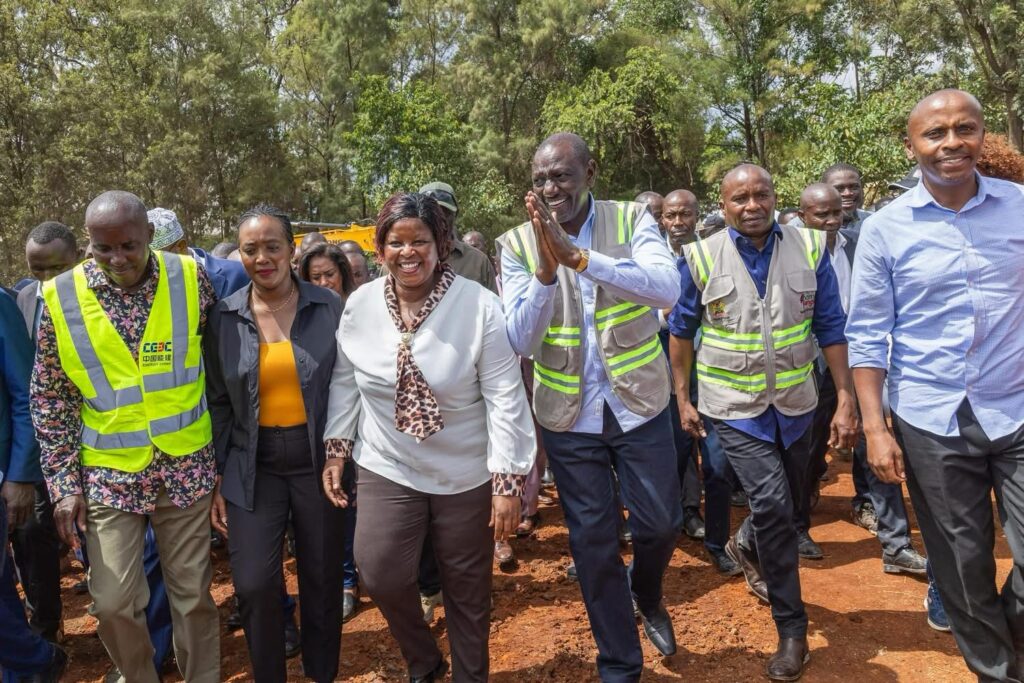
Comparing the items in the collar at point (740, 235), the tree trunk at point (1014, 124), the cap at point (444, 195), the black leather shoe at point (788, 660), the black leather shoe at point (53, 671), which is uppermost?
the tree trunk at point (1014, 124)

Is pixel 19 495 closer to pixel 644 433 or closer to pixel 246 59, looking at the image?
pixel 644 433

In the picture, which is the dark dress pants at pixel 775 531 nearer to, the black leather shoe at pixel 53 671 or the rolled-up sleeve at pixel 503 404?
the rolled-up sleeve at pixel 503 404

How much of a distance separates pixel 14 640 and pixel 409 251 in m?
2.46

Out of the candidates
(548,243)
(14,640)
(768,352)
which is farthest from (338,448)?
(768,352)

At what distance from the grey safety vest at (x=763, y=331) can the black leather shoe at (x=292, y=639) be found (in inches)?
96.1

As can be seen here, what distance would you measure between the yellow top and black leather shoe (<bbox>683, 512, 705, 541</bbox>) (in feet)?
9.82

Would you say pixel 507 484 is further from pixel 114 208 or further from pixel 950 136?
pixel 950 136

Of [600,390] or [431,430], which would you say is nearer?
[431,430]

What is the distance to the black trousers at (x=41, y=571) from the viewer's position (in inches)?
170

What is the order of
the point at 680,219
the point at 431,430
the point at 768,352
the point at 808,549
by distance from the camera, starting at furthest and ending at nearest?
the point at 680,219 → the point at 808,549 → the point at 768,352 → the point at 431,430

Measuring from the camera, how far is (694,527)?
17.4ft

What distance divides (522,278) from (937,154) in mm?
1630

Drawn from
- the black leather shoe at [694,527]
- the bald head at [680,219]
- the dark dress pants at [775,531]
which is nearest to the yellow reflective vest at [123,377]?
the dark dress pants at [775,531]

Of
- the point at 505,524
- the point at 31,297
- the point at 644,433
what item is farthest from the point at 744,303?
the point at 31,297
